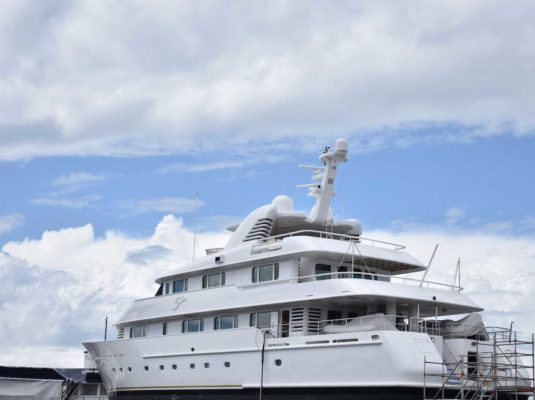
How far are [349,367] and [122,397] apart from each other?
1210 cm

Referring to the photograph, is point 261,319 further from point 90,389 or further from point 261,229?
point 90,389

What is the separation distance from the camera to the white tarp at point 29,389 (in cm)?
3622

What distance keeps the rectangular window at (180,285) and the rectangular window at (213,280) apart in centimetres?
115

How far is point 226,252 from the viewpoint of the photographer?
30.1m

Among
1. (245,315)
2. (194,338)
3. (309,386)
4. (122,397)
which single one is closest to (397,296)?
(309,386)

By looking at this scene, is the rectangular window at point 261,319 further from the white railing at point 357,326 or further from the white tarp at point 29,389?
the white tarp at point 29,389

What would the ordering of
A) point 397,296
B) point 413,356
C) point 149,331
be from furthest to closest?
point 149,331
point 397,296
point 413,356

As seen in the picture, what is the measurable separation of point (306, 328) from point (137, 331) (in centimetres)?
959

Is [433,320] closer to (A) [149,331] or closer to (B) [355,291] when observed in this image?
(B) [355,291]

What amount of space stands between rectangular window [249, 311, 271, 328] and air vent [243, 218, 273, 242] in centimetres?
313

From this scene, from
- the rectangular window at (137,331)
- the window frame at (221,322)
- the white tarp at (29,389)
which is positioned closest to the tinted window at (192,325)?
the window frame at (221,322)

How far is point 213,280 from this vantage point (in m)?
30.6

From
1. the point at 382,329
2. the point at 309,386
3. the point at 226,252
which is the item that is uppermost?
the point at 226,252

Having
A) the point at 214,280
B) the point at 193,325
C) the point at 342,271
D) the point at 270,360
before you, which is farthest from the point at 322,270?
the point at 193,325
